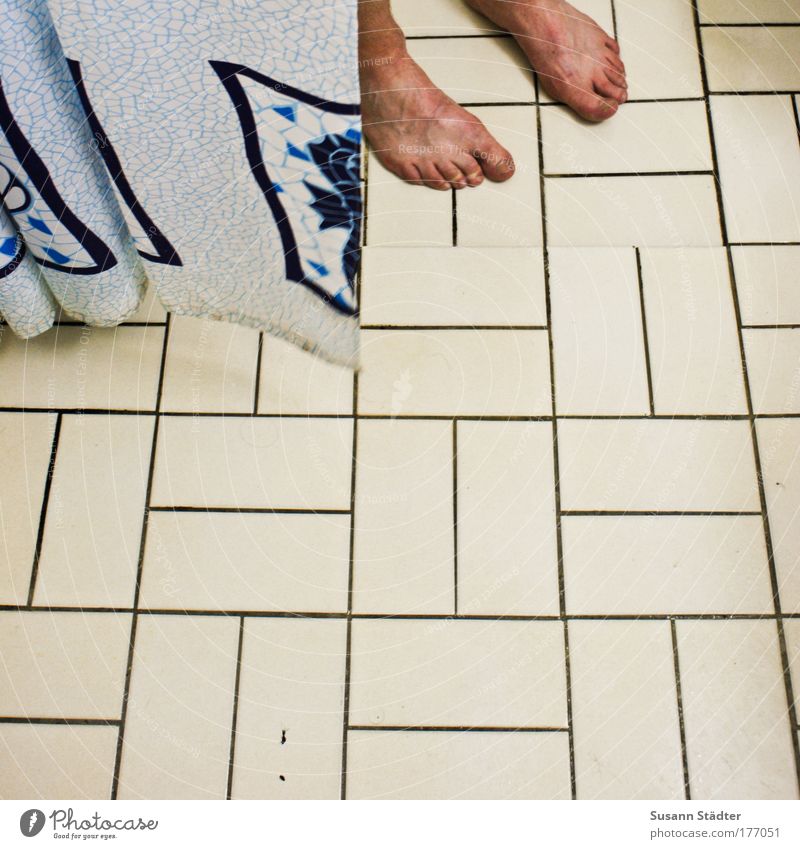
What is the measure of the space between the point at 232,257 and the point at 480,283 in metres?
0.29

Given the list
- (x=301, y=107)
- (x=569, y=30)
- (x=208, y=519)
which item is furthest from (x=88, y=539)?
(x=569, y=30)

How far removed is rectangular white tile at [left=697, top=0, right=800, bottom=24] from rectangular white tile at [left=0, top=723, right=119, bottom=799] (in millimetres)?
1071

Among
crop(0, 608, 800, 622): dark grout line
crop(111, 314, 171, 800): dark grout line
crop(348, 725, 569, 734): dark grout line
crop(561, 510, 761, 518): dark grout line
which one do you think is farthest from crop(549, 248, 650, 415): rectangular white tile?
crop(111, 314, 171, 800): dark grout line

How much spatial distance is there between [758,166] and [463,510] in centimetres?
54

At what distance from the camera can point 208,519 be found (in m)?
0.87

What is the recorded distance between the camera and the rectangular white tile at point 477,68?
103 centimetres

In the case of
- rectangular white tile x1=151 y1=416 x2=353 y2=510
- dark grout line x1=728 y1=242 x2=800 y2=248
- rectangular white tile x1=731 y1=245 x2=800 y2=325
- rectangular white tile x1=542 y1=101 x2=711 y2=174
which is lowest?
rectangular white tile x1=151 y1=416 x2=353 y2=510

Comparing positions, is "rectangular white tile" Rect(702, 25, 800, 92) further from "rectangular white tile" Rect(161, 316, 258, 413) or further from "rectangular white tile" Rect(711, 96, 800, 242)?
"rectangular white tile" Rect(161, 316, 258, 413)

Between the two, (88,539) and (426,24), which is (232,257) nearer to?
(88,539)

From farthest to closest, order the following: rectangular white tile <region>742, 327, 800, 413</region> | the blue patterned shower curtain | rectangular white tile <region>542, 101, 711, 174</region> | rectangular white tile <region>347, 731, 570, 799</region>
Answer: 1. rectangular white tile <region>542, 101, 711, 174</region>
2. rectangular white tile <region>742, 327, 800, 413</region>
3. rectangular white tile <region>347, 731, 570, 799</region>
4. the blue patterned shower curtain

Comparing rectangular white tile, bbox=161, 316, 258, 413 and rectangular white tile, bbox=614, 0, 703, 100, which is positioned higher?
rectangular white tile, bbox=614, 0, 703, 100

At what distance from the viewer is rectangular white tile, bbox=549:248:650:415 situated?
2.98 feet

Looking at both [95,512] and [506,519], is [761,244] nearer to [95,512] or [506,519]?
[506,519]
